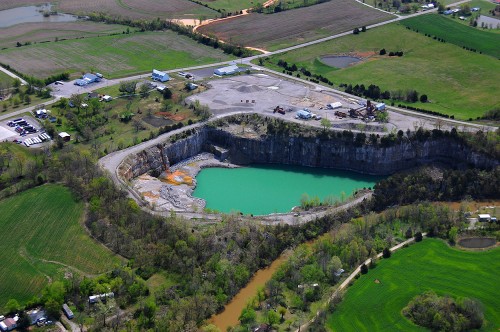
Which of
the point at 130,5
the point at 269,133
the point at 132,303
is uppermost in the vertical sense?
the point at 130,5

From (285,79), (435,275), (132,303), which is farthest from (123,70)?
(435,275)

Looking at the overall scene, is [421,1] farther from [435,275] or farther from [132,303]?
[132,303]

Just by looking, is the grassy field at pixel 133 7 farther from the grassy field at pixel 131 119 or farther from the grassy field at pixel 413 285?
the grassy field at pixel 413 285

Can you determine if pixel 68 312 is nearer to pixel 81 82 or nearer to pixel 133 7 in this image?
pixel 81 82

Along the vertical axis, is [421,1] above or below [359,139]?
above

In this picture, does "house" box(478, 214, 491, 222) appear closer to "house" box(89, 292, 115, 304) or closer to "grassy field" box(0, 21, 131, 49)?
"house" box(89, 292, 115, 304)

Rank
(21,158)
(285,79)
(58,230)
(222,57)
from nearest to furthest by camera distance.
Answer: (58,230), (21,158), (285,79), (222,57)

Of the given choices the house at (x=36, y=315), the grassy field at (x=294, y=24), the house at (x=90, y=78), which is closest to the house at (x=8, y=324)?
the house at (x=36, y=315)
